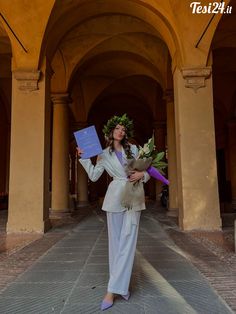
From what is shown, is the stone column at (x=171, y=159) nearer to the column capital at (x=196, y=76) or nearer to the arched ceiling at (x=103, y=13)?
the arched ceiling at (x=103, y=13)

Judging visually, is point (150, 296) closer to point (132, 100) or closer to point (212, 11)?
point (212, 11)

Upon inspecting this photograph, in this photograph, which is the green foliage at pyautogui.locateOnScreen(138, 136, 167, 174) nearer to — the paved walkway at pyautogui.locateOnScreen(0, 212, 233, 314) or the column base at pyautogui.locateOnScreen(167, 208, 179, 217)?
the paved walkway at pyautogui.locateOnScreen(0, 212, 233, 314)

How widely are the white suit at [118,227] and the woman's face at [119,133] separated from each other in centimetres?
15

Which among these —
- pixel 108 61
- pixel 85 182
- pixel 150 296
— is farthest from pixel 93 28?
pixel 150 296

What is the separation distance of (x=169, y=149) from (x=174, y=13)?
5245mm

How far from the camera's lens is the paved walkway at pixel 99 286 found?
280 cm

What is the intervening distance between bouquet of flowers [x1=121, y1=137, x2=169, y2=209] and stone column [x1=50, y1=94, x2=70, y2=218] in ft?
29.9

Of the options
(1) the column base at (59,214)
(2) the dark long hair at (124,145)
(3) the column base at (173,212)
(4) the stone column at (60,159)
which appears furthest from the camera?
(4) the stone column at (60,159)

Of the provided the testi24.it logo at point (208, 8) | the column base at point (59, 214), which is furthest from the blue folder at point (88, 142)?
the column base at point (59, 214)

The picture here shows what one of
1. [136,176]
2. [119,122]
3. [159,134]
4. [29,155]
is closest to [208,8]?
[29,155]

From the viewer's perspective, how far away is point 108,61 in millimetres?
13711

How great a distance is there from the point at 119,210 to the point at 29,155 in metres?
5.56

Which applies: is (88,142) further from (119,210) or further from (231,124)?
(231,124)

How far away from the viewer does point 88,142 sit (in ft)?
9.91
